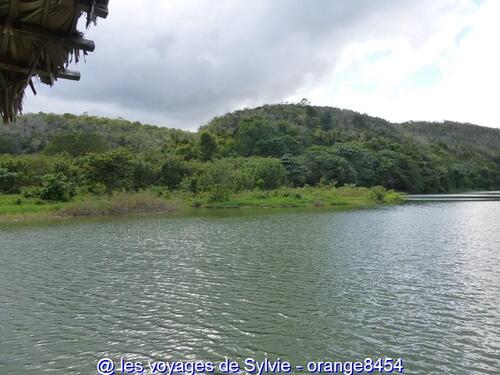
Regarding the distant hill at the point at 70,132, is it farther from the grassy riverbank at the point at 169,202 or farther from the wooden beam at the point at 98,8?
the wooden beam at the point at 98,8

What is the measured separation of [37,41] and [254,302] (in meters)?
8.49

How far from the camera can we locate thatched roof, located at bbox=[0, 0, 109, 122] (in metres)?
4.89

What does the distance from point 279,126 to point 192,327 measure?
93.6 meters

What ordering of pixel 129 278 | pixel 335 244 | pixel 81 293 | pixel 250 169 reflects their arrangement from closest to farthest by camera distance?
pixel 81 293, pixel 129 278, pixel 335 244, pixel 250 169

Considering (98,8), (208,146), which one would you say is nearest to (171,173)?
(208,146)

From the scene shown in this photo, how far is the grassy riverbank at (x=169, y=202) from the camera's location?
39656 mm

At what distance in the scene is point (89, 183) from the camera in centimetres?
4962

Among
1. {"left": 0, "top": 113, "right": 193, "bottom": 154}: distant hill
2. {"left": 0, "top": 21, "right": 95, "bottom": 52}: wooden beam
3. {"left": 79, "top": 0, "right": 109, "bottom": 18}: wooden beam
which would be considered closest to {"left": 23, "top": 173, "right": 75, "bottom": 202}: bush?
{"left": 0, "top": 113, "right": 193, "bottom": 154}: distant hill

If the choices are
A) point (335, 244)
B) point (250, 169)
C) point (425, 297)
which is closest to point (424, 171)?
point (250, 169)

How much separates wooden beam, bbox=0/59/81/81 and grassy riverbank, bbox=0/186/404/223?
35.1 metres

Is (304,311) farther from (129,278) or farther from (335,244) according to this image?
(335,244)

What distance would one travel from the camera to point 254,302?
37.3 feet

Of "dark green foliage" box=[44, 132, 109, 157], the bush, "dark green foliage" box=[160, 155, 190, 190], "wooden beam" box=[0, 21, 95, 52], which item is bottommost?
the bush

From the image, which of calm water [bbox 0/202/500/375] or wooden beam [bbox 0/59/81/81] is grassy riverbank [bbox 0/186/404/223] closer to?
calm water [bbox 0/202/500/375]
